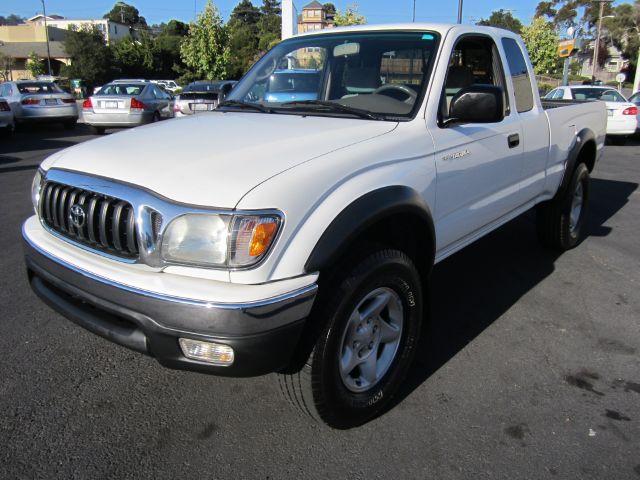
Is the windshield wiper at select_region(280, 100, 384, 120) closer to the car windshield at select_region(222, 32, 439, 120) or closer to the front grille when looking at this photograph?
the car windshield at select_region(222, 32, 439, 120)

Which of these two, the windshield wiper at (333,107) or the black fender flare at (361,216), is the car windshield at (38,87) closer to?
the windshield wiper at (333,107)

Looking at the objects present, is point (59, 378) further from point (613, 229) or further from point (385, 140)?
point (613, 229)

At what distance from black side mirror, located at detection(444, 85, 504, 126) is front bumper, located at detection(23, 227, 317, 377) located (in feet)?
4.71

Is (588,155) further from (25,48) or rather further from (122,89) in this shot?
(25,48)

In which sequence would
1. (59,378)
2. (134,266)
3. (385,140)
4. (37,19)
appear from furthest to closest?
(37,19), (59,378), (385,140), (134,266)

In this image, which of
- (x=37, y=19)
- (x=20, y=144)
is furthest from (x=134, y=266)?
(x=37, y=19)

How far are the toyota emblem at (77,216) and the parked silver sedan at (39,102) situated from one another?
48.9 feet

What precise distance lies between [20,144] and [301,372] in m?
13.4

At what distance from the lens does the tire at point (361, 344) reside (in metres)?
2.30

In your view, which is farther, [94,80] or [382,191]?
[94,80]

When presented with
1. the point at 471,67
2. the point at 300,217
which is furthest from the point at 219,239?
the point at 471,67

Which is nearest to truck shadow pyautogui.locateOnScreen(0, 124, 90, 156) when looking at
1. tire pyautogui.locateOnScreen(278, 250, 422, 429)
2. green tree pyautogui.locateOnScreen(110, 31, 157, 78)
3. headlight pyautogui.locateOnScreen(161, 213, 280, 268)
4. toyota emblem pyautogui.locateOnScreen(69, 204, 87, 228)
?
toyota emblem pyautogui.locateOnScreen(69, 204, 87, 228)

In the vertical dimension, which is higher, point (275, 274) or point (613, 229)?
point (275, 274)

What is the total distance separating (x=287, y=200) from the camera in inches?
83.8
